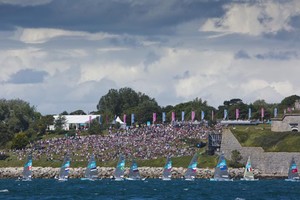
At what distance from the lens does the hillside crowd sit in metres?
175

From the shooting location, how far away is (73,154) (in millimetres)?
181000

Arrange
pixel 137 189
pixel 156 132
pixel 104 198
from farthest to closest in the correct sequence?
pixel 156 132 < pixel 137 189 < pixel 104 198

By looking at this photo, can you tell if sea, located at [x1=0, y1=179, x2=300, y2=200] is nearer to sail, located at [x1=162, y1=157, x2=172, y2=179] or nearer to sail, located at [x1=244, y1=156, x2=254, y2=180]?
sail, located at [x1=162, y1=157, x2=172, y2=179]

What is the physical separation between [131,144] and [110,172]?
48.1 ft

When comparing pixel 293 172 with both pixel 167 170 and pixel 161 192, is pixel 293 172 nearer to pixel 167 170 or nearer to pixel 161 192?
pixel 167 170

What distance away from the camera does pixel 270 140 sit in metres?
172

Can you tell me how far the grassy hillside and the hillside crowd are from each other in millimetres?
8420

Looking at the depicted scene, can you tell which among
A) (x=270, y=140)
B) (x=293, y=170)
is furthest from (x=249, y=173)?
(x=270, y=140)

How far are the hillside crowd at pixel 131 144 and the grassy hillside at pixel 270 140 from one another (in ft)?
27.6

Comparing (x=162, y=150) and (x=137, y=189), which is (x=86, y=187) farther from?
Answer: (x=162, y=150)

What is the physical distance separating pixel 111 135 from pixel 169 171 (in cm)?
4838

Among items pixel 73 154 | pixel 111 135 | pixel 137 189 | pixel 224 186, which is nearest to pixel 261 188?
pixel 224 186

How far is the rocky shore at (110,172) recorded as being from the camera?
533 ft

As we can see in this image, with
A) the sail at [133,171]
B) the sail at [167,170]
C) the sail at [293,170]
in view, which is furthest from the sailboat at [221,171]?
the sail at [133,171]
